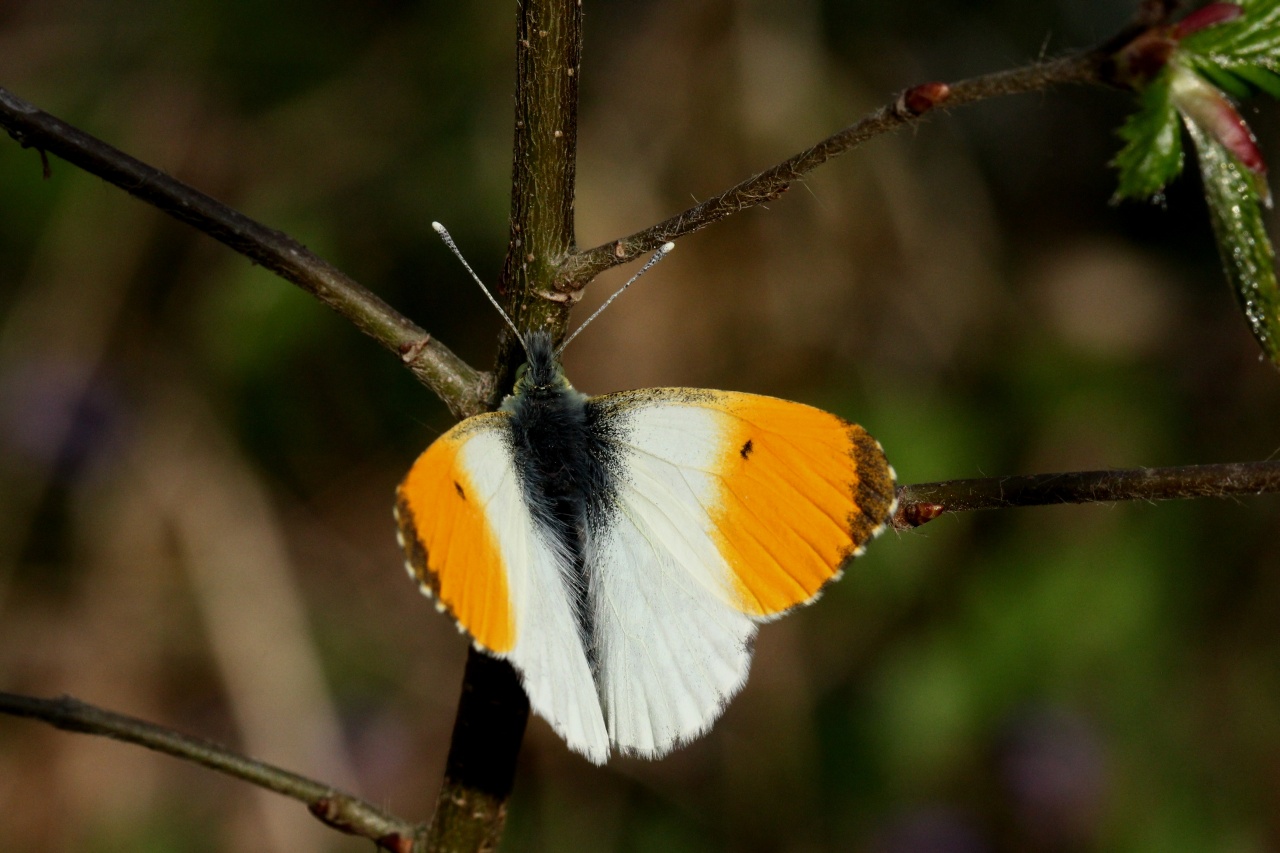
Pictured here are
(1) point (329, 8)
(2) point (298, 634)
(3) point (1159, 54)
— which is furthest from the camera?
(1) point (329, 8)

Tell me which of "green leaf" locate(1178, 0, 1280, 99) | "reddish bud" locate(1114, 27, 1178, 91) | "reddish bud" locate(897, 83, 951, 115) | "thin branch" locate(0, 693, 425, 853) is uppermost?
"green leaf" locate(1178, 0, 1280, 99)

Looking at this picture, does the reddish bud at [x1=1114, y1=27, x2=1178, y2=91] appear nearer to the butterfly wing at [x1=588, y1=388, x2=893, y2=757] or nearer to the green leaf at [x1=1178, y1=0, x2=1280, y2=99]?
the green leaf at [x1=1178, y1=0, x2=1280, y2=99]

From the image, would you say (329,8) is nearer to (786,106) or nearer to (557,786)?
(786,106)

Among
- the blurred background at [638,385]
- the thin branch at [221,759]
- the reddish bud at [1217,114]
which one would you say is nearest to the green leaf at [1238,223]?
the reddish bud at [1217,114]

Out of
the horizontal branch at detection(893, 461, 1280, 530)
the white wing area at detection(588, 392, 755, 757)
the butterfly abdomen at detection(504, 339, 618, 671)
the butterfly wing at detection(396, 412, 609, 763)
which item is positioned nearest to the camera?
the horizontal branch at detection(893, 461, 1280, 530)

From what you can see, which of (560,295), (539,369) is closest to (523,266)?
(560,295)

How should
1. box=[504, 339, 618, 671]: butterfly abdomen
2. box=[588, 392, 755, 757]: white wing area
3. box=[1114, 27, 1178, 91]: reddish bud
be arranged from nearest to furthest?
1. box=[1114, 27, 1178, 91]: reddish bud
2. box=[588, 392, 755, 757]: white wing area
3. box=[504, 339, 618, 671]: butterfly abdomen

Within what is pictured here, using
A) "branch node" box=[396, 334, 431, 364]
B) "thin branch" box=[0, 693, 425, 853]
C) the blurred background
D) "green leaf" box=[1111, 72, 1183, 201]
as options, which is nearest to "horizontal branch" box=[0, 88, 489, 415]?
"branch node" box=[396, 334, 431, 364]

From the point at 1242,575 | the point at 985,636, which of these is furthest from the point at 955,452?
the point at 1242,575
